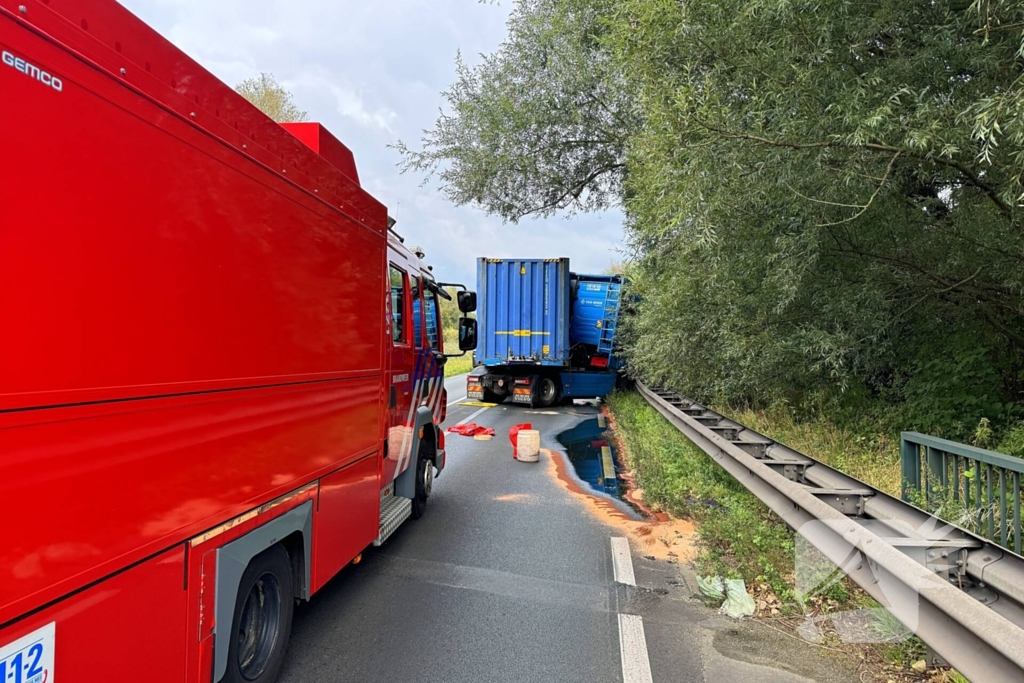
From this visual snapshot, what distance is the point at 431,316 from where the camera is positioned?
6.73 m

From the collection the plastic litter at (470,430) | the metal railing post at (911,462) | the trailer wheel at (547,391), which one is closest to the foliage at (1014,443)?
the metal railing post at (911,462)

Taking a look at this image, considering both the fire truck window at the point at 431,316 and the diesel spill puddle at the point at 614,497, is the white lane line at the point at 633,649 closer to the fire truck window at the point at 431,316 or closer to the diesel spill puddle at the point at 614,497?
the diesel spill puddle at the point at 614,497

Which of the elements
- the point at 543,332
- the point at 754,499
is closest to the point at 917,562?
the point at 754,499

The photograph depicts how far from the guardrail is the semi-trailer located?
11489 mm

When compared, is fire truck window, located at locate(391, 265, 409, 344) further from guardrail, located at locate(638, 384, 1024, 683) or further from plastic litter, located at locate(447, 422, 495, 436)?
plastic litter, located at locate(447, 422, 495, 436)

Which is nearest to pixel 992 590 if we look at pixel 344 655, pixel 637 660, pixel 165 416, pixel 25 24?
pixel 637 660

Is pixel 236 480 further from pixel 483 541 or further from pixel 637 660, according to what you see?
pixel 483 541

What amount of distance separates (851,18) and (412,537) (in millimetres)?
5375

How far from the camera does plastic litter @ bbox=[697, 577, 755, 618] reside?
4094 mm

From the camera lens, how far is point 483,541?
561 cm

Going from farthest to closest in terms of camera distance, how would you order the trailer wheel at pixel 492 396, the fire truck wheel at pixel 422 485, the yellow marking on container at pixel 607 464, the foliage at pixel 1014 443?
the trailer wheel at pixel 492 396
the yellow marking on container at pixel 607 464
the foliage at pixel 1014 443
the fire truck wheel at pixel 422 485

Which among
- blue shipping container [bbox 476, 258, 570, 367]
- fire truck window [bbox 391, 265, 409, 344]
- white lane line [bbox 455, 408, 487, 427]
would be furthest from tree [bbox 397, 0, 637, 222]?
fire truck window [bbox 391, 265, 409, 344]

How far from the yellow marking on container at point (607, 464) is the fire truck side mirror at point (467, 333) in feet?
9.01

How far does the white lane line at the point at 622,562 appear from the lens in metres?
4.75
